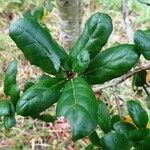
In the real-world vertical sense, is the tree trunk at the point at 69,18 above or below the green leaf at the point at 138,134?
above

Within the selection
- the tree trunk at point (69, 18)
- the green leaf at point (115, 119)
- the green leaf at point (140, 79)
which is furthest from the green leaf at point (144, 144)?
the tree trunk at point (69, 18)

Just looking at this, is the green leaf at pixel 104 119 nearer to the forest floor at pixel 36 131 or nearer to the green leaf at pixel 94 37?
the green leaf at pixel 94 37

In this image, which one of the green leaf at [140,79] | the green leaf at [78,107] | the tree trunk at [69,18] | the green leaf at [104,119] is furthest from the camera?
the tree trunk at [69,18]

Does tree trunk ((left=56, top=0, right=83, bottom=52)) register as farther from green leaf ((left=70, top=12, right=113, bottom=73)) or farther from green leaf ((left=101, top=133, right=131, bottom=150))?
green leaf ((left=101, top=133, right=131, bottom=150))

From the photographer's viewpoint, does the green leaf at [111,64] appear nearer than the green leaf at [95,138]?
Yes

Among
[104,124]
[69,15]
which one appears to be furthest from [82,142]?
[104,124]

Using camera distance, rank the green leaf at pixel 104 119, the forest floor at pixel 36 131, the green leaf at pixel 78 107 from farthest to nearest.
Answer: the forest floor at pixel 36 131
the green leaf at pixel 104 119
the green leaf at pixel 78 107

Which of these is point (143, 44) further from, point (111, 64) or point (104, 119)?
point (104, 119)
